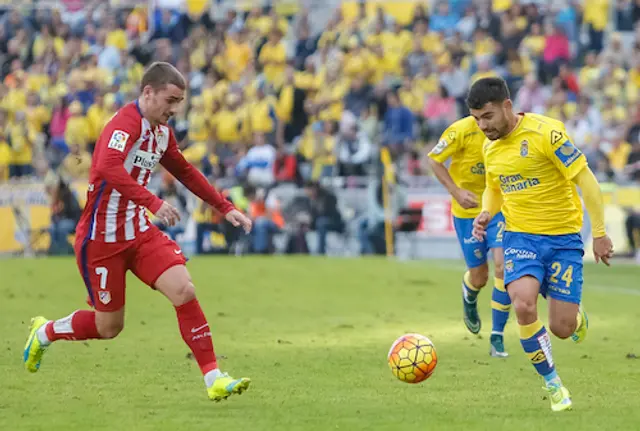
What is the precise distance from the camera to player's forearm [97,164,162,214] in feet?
25.3

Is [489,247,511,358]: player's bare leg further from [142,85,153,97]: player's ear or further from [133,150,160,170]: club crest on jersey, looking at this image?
[142,85,153,97]: player's ear

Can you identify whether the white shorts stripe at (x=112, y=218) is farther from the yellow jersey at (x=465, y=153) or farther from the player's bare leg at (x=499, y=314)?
the player's bare leg at (x=499, y=314)

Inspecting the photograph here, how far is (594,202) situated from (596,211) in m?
0.06

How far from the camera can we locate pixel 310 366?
9891 millimetres

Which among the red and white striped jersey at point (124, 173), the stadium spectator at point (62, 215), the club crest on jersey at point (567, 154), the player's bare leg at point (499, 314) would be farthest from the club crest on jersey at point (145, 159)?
the stadium spectator at point (62, 215)

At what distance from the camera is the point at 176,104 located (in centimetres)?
810

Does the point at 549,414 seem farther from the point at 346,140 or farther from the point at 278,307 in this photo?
the point at 346,140

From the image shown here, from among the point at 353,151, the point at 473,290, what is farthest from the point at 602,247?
the point at 353,151

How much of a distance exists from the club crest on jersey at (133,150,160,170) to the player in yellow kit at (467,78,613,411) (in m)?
2.17

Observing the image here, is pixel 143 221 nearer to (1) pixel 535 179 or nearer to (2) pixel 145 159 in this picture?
(2) pixel 145 159

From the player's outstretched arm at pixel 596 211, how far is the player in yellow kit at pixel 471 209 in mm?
2867

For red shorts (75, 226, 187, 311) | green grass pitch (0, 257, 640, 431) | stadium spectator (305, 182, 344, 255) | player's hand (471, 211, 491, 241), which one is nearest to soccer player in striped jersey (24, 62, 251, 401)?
red shorts (75, 226, 187, 311)

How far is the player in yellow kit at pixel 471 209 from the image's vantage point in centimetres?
1051

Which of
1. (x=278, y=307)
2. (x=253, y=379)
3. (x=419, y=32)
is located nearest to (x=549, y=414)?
(x=253, y=379)
